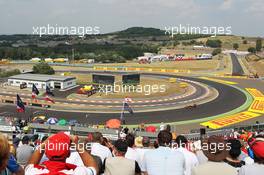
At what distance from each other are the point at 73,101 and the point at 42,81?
11.3 meters

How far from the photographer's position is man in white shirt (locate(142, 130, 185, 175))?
5.10 m

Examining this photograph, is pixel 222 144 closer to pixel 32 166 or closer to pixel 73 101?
pixel 32 166

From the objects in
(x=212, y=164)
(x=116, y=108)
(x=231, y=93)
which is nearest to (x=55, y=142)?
(x=212, y=164)

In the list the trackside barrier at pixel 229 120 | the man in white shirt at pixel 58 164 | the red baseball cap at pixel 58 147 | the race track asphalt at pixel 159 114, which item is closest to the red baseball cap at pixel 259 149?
the man in white shirt at pixel 58 164

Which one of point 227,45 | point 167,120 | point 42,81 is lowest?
point 167,120

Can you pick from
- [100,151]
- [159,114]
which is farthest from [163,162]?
[159,114]

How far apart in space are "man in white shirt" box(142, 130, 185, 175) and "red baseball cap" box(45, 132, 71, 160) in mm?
1984

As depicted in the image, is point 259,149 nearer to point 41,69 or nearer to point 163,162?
point 163,162

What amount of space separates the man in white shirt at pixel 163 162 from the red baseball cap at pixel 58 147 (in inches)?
78.1

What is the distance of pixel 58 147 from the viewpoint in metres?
3.56

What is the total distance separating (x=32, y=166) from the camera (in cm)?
370

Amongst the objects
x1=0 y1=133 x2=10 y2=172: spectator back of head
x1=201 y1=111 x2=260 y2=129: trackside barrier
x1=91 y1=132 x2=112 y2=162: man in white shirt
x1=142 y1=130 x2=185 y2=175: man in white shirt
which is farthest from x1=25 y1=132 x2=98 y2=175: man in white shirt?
A: x1=201 y1=111 x2=260 y2=129: trackside barrier

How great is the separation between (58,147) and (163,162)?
2.11m

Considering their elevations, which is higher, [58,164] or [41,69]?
[41,69]
